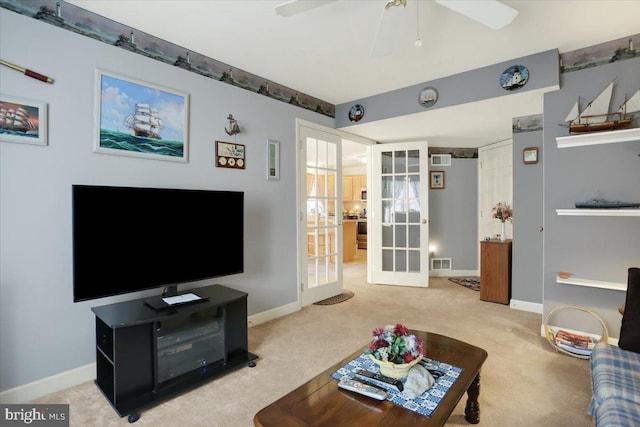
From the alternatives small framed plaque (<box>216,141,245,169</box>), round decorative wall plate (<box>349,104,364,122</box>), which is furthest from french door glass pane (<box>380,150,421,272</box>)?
small framed plaque (<box>216,141,245,169</box>)

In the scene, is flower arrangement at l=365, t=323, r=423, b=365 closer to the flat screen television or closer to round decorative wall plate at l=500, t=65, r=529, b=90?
the flat screen television

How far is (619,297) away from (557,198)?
3.00ft

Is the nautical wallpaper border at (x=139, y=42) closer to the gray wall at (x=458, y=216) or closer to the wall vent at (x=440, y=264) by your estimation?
the gray wall at (x=458, y=216)

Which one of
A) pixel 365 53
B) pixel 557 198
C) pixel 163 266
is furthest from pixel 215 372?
pixel 557 198

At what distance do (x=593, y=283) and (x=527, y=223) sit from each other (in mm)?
1255

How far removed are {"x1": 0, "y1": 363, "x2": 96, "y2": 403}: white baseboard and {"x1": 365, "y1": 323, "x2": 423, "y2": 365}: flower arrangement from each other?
2009mm

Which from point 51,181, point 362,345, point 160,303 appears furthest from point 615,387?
point 51,181

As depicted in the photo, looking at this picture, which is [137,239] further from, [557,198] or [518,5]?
[557,198]

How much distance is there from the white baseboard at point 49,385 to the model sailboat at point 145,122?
1704 millimetres

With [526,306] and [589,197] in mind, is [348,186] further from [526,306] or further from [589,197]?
[589,197]

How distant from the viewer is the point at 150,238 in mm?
2264

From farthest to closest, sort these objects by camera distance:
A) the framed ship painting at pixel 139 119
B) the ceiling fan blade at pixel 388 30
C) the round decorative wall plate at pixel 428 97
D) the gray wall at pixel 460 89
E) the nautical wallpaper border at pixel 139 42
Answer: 1. the round decorative wall plate at pixel 428 97
2. the gray wall at pixel 460 89
3. the framed ship painting at pixel 139 119
4. the nautical wallpaper border at pixel 139 42
5. the ceiling fan blade at pixel 388 30
